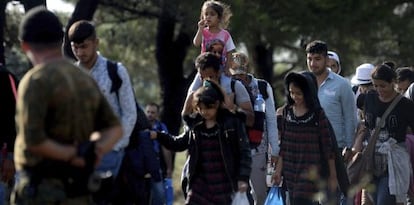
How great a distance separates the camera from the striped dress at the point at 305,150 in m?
10.6

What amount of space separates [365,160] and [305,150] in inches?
42.8

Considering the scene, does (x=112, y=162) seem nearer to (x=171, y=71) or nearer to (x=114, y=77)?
(x=114, y=77)

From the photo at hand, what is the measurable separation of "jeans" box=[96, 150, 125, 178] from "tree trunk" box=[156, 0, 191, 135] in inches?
709

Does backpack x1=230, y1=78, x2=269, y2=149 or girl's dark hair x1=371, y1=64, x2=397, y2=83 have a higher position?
girl's dark hair x1=371, y1=64, x2=397, y2=83

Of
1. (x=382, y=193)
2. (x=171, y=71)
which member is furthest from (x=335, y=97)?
(x=171, y=71)

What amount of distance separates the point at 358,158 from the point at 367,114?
51cm

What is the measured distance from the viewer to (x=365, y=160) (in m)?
11.5

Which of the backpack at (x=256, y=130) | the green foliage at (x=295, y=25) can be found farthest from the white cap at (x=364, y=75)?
the green foliage at (x=295, y=25)

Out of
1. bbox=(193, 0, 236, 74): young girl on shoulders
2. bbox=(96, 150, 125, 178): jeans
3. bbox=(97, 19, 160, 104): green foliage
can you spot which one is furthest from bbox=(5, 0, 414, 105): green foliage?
bbox=(96, 150, 125, 178): jeans

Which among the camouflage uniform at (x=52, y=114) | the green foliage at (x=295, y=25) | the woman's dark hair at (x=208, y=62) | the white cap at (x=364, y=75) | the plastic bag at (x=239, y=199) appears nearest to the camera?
the camouflage uniform at (x=52, y=114)

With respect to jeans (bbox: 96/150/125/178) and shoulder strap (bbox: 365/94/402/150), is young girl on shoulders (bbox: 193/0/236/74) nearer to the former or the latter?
shoulder strap (bbox: 365/94/402/150)

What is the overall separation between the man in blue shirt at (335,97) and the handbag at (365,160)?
7.0 inches

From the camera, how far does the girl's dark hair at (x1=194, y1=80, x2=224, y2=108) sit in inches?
368

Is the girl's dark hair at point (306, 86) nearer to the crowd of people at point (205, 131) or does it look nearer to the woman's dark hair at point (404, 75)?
the crowd of people at point (205, 131)
